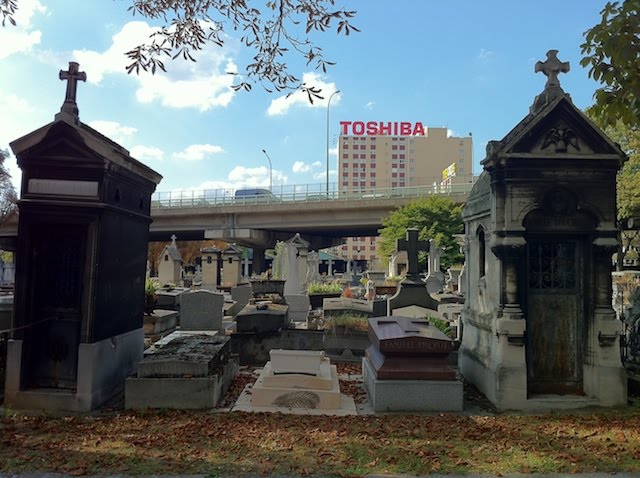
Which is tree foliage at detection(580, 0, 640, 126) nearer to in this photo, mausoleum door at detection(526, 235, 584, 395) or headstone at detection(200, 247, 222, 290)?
mausoleum door at detection(526, 235, 584, 395)

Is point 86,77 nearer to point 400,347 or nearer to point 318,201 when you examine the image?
point 400,347

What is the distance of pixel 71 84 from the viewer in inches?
277

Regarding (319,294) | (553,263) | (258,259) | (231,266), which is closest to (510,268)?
(553,263)

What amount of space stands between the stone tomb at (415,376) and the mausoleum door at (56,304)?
410 centimetres

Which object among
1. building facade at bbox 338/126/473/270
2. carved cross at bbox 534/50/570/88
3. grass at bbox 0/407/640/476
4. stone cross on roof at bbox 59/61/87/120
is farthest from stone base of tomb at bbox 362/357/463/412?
building facade at bbox 338/126/473/270

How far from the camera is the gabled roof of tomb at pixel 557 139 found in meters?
6.55

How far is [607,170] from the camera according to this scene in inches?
261

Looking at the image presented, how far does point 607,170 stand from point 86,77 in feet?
24.8

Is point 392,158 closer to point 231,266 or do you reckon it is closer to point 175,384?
point 231,266

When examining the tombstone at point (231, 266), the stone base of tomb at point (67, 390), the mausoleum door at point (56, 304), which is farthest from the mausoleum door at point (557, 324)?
the tombstone at point (231, 266)

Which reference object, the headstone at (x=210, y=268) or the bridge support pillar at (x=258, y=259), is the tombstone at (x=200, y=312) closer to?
the headstone at (x=210, y=268)

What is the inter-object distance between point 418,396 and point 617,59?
4.39m

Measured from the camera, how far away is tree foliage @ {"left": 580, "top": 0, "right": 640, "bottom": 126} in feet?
14.7

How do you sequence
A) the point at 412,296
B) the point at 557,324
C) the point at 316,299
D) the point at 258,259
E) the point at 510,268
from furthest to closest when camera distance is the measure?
1. the point at 258,259
2. the point at 316,299
3. the point at 412,296
4. the point at 557,324
5. the point at 510,268
